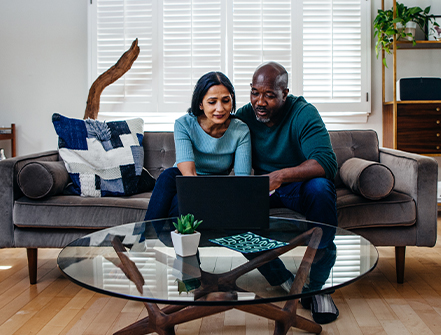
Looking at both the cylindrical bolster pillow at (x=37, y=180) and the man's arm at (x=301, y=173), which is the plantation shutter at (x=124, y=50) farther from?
the man's arm at (x=301, y=173)

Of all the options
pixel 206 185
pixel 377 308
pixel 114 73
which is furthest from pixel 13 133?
pixel 377 308

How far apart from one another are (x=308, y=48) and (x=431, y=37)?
Answer: 93 cm

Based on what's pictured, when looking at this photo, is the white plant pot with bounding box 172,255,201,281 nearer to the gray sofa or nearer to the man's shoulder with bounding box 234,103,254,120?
the gray sofa

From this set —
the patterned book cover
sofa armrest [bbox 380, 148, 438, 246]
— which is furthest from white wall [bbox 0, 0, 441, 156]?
the patterned book cover

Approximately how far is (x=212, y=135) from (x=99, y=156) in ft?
2.06

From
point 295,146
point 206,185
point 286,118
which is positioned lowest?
point 206,185

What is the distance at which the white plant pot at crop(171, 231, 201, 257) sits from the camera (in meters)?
1.11

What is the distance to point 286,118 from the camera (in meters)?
1.97

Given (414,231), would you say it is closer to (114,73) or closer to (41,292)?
(41,292)

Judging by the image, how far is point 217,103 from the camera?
1.89 m

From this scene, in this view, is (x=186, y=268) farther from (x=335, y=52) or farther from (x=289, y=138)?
(x=335, y=52)

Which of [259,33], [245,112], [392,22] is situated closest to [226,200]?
[245,112]

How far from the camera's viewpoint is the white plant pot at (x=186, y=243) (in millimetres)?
1108

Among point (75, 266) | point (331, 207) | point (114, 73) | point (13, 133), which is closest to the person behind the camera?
point (75, 266)
